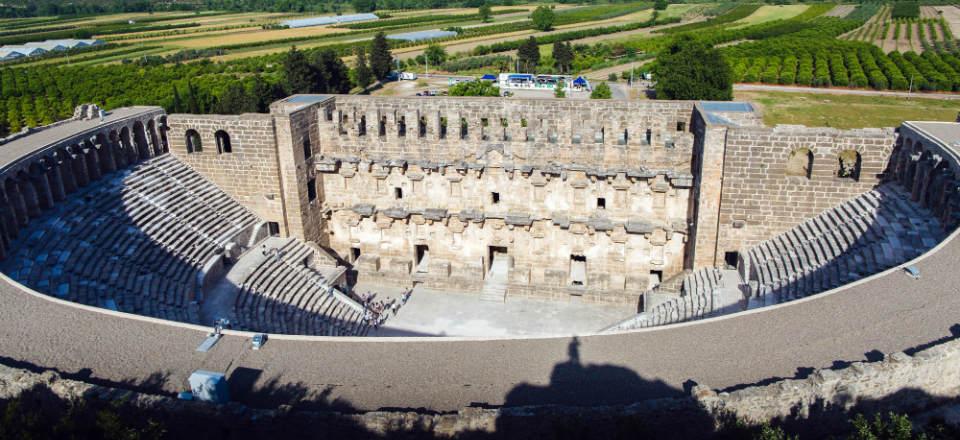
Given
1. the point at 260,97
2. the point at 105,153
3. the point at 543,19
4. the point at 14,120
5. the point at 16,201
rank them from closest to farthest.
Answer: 1. the point at 16,201
2. the point at 105,153
3. the point at 260,97
4. the point at 14,120
5. the point at 543,19

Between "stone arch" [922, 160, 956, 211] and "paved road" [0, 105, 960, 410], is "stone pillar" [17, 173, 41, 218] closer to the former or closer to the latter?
"paved road" [0, 105, 960, 410]

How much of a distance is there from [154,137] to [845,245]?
2182cm

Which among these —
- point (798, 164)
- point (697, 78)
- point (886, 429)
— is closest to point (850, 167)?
point (798, 164)

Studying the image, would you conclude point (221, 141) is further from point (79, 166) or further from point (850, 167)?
point (850, 167)

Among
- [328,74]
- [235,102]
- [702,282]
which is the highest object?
[328,74]

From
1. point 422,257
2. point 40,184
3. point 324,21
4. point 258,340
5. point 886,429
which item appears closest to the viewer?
point 886,429

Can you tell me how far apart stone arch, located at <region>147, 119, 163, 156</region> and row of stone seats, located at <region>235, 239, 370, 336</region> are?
5.69 meters

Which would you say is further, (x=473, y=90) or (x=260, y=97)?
(x=473, y=90)

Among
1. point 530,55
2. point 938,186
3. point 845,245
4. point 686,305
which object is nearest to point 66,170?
point 686,305

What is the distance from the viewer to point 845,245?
17781 mm

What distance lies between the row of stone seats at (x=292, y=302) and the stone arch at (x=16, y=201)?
5814mm

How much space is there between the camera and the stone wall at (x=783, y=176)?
19.2 m

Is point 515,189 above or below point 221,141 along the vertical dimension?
below

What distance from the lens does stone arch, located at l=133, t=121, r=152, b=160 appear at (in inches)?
895
